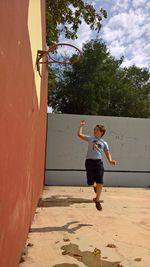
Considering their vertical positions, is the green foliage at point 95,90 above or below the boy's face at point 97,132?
above

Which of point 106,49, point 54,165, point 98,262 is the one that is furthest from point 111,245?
point 106,49

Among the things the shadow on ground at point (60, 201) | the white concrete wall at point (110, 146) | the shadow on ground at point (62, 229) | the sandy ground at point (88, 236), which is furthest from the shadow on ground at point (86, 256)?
the white concrete wall at point (110, 146)

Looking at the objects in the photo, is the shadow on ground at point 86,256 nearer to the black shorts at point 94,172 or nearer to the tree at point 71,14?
the black shorts at point 94,172

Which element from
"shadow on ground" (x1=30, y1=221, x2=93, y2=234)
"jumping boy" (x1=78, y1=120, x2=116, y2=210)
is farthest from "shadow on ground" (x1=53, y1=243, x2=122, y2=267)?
"jumping boy" (x1=78, y1=120, x2=116, y2=210)

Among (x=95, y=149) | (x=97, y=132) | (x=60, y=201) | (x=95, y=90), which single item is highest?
(x=95, y=90)

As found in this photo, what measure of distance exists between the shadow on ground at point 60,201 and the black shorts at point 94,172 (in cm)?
175

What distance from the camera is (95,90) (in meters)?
25.3

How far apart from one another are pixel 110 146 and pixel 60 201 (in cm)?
531

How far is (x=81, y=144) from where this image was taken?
541 inches

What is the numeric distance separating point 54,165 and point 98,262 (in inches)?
362

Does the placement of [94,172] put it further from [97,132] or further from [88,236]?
[88,236]

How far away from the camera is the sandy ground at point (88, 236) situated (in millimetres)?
4383

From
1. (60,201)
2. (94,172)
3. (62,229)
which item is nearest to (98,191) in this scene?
(94,172)

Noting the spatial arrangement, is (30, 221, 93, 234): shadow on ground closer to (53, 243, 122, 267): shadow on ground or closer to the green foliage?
(53, 243, 122, 267): shadow on ground
